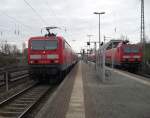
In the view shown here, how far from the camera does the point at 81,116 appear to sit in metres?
7.52

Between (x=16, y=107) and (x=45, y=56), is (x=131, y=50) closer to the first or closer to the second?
(x=45, y=56)

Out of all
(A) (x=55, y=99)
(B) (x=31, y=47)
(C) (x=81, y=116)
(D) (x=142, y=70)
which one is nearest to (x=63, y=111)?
(C) (x=81, y=116)

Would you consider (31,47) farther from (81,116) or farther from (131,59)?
(131,59)

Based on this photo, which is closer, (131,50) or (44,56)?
(44,56)

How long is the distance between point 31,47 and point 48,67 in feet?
6.59

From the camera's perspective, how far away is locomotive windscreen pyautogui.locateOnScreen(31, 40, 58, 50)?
18.3 meters

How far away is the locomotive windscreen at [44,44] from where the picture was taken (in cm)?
1833

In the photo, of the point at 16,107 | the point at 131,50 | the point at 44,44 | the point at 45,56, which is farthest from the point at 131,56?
the point at 16,107

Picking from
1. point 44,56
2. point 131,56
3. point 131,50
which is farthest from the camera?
point 131,50

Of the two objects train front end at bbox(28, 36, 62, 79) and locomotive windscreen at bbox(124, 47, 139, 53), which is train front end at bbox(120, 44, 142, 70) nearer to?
locomotive windscreen at bbox(124, 47, 139, 53)

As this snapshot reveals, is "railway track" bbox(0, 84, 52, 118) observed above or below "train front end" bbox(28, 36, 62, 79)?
below

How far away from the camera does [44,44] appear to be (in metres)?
18.4

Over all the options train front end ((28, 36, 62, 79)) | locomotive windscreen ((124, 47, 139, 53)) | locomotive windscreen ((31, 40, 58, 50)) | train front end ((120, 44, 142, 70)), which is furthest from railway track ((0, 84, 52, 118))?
locomotive windscreen ((124, 47, 139, 53))

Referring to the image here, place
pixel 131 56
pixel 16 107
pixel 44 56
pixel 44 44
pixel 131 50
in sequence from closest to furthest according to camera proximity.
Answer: pixel 16 107 < pixel 44 56 < pixel 44 44 < pixel 131 56 < pixel 131 50
